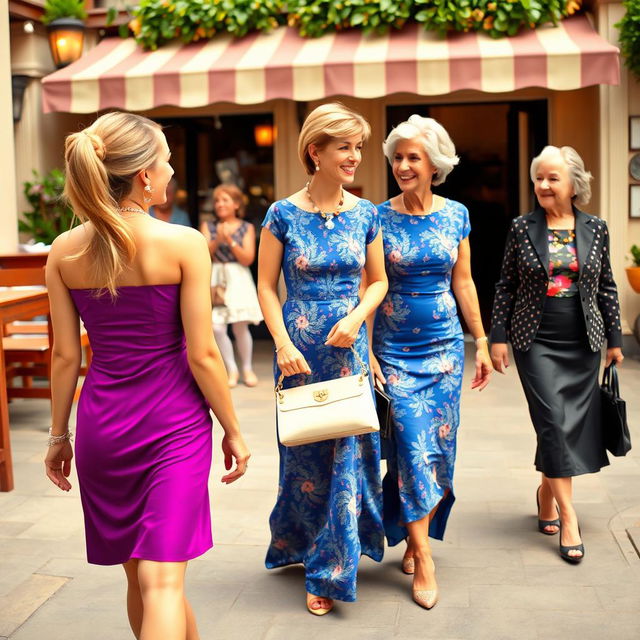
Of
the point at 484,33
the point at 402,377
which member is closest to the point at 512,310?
the point at 402,377

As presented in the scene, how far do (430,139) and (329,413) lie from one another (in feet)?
3.99

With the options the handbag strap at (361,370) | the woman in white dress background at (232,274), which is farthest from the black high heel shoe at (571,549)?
the woman in white dress background at (232,274)

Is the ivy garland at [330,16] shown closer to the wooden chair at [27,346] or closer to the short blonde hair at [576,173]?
the wooden chair at [27,346]

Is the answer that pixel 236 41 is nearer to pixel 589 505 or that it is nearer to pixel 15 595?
pixel 589 505

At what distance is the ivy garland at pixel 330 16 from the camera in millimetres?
8883

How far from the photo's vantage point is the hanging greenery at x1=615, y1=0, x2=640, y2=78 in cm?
851

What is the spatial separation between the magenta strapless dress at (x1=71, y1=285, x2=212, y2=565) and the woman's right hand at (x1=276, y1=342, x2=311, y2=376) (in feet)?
2.75

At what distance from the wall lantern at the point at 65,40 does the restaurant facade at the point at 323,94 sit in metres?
0.18

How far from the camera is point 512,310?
15.0 ft

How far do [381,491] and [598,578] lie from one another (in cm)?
95

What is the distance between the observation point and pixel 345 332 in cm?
350

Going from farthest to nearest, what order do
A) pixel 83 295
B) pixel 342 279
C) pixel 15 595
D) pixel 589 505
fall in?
pixel 589 505 → pixel 15 595 → pixel 342 279 → pixel 83 295

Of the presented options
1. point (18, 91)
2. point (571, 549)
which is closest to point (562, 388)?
point (571, 549)

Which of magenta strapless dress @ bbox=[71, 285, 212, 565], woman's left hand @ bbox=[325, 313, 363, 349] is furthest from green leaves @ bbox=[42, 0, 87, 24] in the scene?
magenta strapless dress @ bbox=[71, 285, 212, 565]
